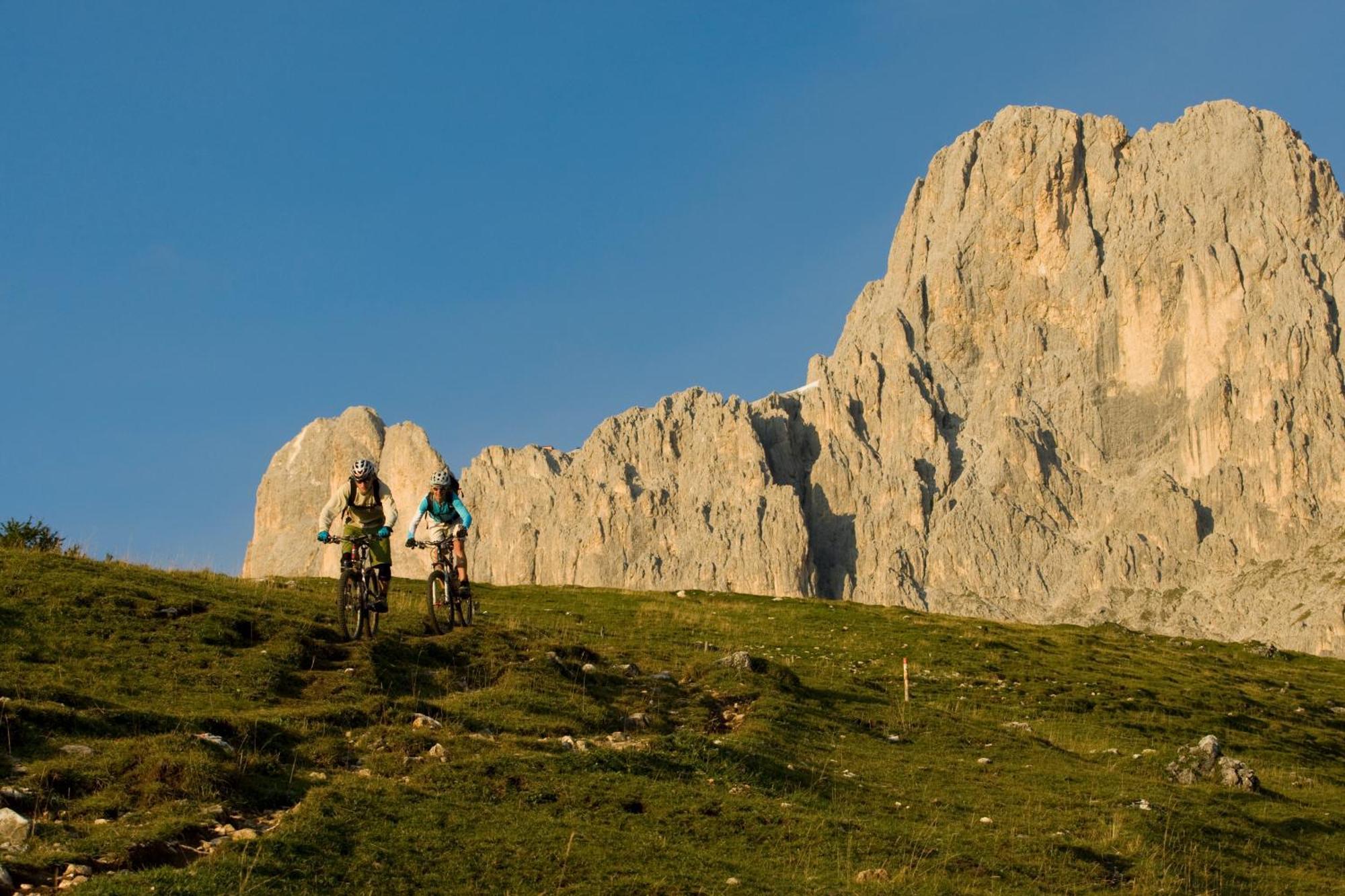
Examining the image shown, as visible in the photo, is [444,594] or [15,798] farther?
[444,594]

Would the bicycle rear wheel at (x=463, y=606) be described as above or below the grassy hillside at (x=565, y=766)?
above

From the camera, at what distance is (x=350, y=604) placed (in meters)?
24.3

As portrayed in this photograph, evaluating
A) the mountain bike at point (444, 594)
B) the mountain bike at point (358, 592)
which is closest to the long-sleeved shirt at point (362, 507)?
the mountain bike at point (358, 592)

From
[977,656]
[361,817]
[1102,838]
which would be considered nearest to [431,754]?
[361,817]

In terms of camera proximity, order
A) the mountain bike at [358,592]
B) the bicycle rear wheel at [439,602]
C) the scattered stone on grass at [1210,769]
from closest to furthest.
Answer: the scattered stone on grass at [1210,769] → the mountain bike at [358,592] → the bicycle rear wheel at [439,602]

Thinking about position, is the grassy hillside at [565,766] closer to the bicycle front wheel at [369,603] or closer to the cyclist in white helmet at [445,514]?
the bicycle front wheel at [369,603]

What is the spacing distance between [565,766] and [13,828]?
724cm

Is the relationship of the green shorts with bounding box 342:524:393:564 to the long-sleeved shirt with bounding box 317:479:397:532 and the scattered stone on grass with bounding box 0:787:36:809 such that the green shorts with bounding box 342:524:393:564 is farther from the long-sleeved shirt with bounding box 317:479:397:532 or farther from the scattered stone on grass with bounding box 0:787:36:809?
the scattered stone on grass with bounding box 0:787:36:809

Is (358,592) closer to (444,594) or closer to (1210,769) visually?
(444,594)

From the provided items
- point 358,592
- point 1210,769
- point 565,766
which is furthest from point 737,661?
point 565,766

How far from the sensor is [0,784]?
14039mm

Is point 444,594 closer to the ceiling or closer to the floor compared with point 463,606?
closer to the ceiling

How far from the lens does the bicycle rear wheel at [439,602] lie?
1048 inches

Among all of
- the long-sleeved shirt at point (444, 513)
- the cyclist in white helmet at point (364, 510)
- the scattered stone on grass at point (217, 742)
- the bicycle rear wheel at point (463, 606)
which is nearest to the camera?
the scattered stone on grass at point (217, 742)
